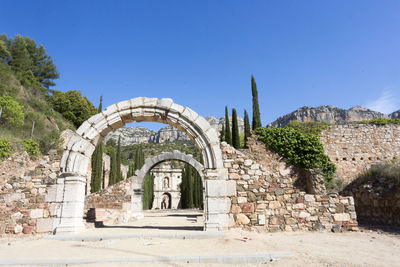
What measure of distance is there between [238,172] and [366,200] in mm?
6038

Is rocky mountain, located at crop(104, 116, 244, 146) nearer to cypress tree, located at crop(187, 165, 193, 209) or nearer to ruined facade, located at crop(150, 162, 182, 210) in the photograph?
ruined facade, located at crop(150, 162, 182, 210)

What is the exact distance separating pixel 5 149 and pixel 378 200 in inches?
708

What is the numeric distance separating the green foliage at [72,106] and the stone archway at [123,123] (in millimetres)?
26033

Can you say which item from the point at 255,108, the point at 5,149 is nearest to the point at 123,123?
the point at 5,149

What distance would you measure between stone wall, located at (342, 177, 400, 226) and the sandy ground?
2.33 m

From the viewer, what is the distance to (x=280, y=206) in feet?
20.0

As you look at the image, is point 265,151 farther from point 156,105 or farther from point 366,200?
point 156,105

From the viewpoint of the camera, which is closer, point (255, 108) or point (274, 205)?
point (274, 205)

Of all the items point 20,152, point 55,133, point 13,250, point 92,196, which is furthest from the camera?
point 55,133

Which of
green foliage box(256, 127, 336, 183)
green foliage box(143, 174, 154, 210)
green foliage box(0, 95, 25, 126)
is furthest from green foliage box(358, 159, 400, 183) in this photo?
green foliage box(143, 174, 154, 210)

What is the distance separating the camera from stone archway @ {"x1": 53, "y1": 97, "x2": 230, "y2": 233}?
238 inches

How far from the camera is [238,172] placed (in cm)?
636

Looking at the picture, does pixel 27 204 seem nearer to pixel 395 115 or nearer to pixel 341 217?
pixel 341 217

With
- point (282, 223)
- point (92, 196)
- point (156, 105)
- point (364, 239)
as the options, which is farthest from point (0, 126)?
point (364, 239)
